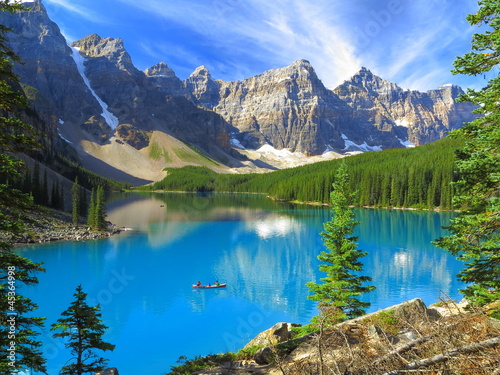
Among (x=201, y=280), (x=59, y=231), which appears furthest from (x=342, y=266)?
(x=59, y=231)

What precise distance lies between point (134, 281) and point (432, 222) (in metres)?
68.2

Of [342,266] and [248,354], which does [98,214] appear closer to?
[342,266]

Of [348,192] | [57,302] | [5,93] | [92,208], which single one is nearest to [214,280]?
[57,302]

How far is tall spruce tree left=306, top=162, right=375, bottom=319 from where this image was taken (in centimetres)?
1711

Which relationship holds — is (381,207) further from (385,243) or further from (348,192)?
(348,192)

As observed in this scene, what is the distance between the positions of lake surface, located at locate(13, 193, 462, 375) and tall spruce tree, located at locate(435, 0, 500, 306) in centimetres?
1500

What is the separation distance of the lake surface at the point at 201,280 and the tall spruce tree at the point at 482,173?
591 inches

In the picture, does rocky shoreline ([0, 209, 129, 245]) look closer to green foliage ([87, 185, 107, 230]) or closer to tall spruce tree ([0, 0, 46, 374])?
green foliage ([87, 185, 107, 230])

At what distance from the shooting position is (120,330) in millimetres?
22547

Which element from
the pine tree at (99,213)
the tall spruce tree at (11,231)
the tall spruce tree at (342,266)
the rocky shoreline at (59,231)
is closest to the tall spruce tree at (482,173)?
the tall spruce tree at (342,266)

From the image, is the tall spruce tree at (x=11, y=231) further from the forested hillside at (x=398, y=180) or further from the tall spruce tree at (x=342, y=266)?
the forested hillside at (x=398, y=180)

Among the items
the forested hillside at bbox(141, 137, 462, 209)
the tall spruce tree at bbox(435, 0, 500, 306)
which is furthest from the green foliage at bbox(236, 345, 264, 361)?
the forested hillside at bbox(141, 137, 462, 209)

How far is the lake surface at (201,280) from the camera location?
21.2 meters

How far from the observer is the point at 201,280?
33562mm
